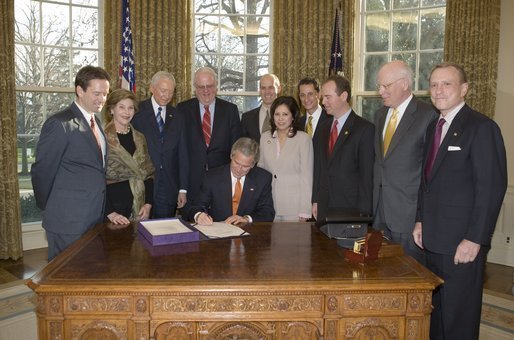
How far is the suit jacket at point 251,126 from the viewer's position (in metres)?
3.95

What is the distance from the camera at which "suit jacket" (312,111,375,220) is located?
3.04 m

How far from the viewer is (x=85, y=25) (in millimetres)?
5668

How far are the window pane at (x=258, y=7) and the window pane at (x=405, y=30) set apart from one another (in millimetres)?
1544

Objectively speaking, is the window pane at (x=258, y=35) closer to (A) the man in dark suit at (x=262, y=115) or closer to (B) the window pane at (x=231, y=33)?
(B) the window pane at (x=231, y=33)

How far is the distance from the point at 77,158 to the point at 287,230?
121 cm

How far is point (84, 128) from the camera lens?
A: 2.67 meters

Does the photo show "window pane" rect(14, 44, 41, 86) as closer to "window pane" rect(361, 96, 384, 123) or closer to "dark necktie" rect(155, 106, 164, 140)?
"dark necktie" rect(155, 106, 164, 140)

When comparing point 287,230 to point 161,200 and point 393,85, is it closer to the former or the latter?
point 393,85

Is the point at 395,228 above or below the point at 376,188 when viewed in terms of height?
below

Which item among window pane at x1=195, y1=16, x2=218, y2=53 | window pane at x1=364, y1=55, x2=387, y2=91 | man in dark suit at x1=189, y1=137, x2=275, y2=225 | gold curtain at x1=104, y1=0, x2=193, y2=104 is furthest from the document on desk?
window pane at x1=364, y1=55, x2=387, y2=91

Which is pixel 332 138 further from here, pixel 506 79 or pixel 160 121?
pixel 506 79

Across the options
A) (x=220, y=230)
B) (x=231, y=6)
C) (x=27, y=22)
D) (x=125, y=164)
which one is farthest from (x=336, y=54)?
(x=220, y=230)

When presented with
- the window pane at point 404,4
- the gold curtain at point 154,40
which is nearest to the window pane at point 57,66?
the gold curtain at point 154,40

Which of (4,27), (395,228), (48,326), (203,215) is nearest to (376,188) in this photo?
(395,228)
